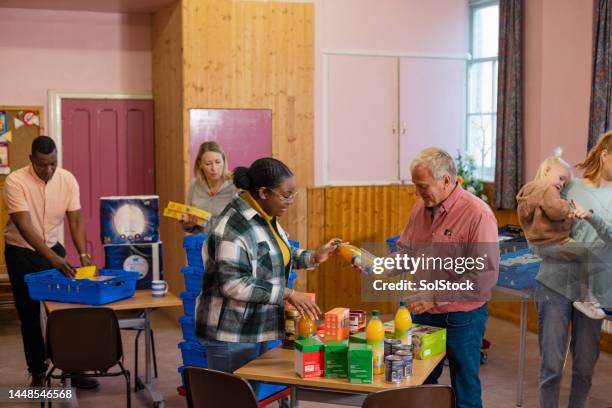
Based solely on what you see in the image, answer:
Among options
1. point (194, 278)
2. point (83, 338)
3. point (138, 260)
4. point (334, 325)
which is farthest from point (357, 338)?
point (138, 260)

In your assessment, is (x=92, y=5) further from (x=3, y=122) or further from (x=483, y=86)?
(x=483, y=86)

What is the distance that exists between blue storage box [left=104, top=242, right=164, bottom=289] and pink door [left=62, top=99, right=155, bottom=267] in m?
2.88

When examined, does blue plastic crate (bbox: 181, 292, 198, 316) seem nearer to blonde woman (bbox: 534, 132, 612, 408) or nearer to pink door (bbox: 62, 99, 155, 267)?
blonde woman (bbox: 534, 132, 612, 408)

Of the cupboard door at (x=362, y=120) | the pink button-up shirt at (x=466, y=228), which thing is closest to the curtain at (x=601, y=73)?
the cupboard door at (x=362, y=120)

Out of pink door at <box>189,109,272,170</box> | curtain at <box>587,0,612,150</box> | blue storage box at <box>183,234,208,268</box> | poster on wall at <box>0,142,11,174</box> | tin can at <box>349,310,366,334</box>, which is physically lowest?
tin can at <box>349,310,366,334</box>

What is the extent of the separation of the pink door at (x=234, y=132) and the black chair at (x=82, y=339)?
314 centimetres

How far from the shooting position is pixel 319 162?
858 centimetres

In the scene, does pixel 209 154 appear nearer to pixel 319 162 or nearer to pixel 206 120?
pixel 206 120

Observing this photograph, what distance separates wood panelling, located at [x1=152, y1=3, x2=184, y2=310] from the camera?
786cm

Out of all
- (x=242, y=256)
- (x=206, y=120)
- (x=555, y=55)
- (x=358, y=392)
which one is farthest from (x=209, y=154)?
(x=555, y=55)

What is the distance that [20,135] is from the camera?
8.30m

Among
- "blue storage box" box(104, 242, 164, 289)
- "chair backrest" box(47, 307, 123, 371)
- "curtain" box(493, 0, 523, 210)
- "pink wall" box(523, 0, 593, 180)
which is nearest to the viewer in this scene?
"chair backrest" box(47, 307, 123, 371)

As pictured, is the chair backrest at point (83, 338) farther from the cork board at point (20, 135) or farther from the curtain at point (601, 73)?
the curtain at point (601, 73)

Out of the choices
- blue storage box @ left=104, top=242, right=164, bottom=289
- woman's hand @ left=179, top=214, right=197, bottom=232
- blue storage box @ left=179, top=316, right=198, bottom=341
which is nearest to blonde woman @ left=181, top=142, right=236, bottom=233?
woman's hand @ left=179, top=214, right=197, bottom=232
